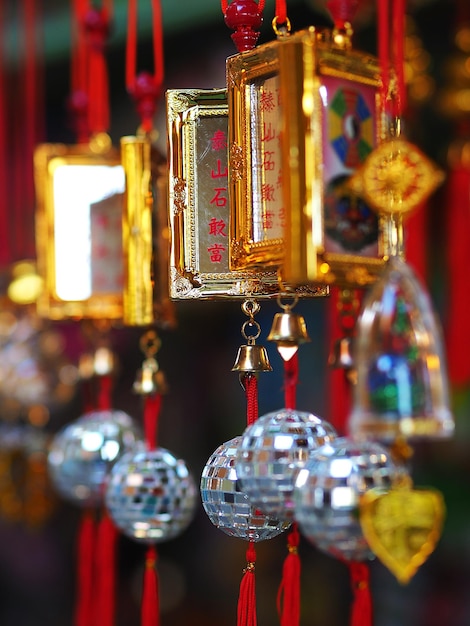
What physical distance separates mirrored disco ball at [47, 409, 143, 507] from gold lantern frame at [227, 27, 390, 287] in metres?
0.36

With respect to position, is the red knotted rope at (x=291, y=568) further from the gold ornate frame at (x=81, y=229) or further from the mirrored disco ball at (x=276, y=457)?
the gold ornate frame at (x=81, y=229)

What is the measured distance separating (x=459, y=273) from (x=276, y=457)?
3.83ft

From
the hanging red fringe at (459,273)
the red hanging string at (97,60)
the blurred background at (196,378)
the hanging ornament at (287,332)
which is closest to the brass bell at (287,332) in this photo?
the hanging ornament at (287,332)

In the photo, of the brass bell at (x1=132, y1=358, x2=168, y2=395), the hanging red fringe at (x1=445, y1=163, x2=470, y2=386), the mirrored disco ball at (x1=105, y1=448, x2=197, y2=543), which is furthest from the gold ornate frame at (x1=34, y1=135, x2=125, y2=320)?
the hanging red fringe at (x1=445, y1=163, x2=470, y2=386)

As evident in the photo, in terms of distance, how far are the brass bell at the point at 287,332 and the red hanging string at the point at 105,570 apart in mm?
465

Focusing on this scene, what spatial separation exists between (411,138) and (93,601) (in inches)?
44.1

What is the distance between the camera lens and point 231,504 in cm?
95

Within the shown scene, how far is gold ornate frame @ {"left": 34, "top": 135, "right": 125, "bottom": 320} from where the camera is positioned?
1.25 meters

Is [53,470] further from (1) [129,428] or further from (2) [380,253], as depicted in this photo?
(2) [380,253]

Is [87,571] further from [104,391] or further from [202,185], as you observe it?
[202,185]

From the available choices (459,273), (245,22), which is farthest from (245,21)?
(459,273)

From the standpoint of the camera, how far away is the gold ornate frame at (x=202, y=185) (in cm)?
104

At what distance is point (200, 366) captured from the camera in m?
2.41

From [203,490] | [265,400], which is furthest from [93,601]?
[203,490]
